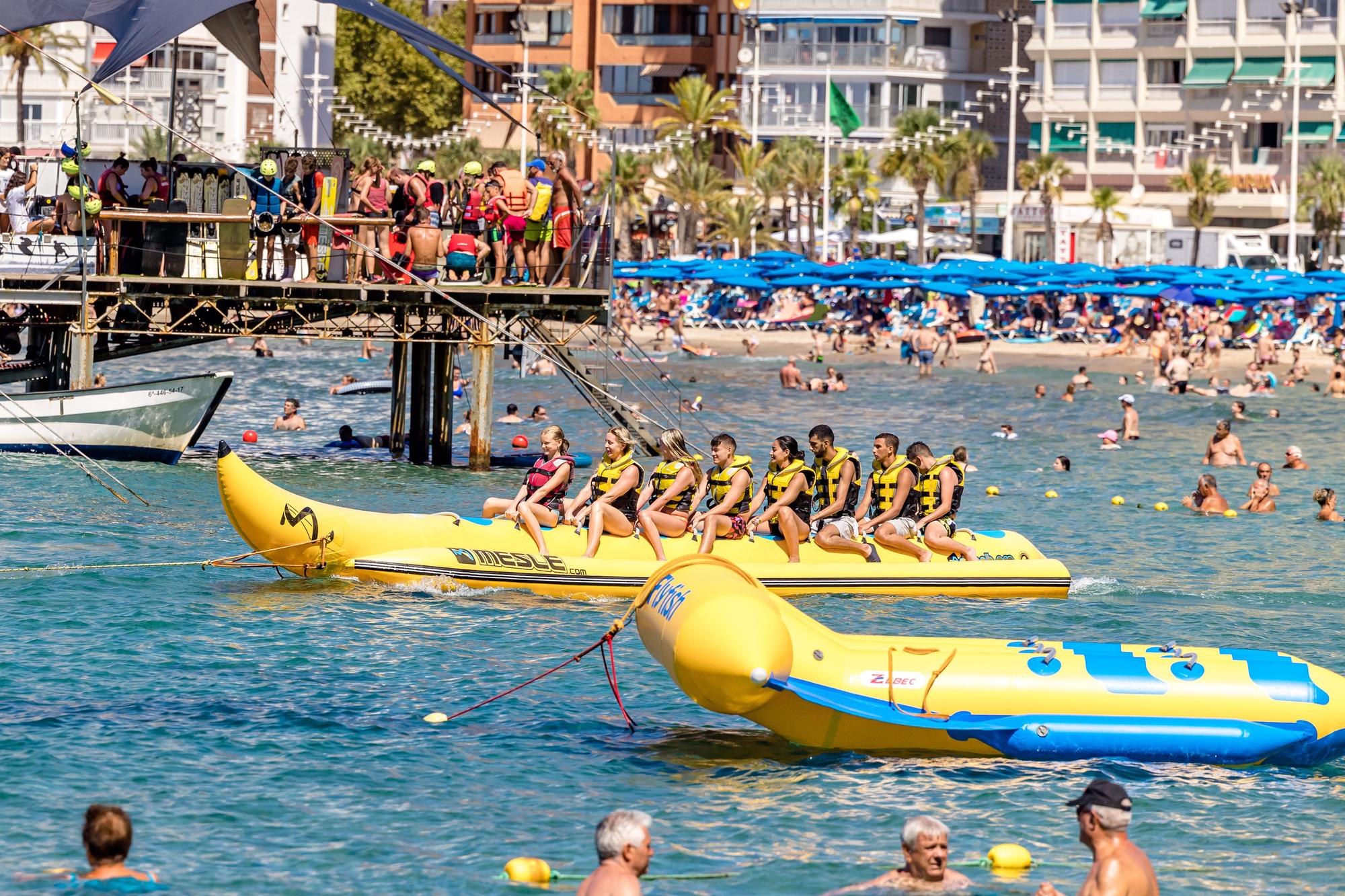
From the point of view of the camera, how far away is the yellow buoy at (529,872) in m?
10.6

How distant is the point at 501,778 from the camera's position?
12.5m

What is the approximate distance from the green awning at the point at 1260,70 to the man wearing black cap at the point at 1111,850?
68.4 m

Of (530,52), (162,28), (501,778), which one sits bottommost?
(501,778)

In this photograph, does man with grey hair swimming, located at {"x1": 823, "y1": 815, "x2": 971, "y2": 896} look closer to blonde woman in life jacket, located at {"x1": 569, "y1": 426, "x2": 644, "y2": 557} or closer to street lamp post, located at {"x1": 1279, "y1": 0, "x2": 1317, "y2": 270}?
blonde woman in life jacket, located at {"x1": 569, "y1": 426, "x2": 644, "y2": 557}

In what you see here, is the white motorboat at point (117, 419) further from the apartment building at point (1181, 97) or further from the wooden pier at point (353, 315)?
the apartment building at point (1181, 97)

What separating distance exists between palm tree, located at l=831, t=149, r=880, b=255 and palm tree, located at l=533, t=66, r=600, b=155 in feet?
32.3

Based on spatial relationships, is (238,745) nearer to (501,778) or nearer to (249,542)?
(501,778)

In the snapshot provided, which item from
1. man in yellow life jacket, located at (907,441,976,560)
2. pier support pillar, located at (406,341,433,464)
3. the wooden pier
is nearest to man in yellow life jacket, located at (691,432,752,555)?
man in yellow life jacket, located at (907,441,976,560)

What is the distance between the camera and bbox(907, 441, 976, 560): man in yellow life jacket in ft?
59.4

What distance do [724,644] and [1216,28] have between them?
68.3m

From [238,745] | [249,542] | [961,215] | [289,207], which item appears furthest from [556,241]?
[961,215]

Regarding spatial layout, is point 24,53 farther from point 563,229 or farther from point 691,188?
point 563,229

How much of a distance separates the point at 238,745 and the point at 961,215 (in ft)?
215

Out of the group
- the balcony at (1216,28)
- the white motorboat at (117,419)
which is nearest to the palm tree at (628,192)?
the balcony at (1216,28)
